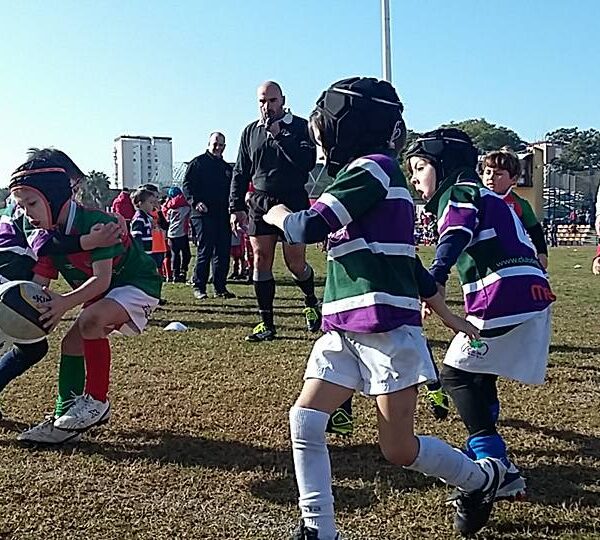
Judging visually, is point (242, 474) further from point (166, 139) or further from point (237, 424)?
point (166, 139)

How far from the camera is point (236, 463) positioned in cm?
410

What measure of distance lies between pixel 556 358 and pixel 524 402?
5.33 feet

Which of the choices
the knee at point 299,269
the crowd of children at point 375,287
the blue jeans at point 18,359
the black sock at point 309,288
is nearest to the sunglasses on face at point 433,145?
the crowd of children at point 375,287

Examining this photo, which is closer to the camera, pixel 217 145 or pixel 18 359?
pixel 18 359

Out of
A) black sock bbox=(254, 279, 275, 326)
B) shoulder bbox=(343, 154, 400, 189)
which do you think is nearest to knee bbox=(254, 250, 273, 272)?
black sock bbox=(254, 279, 275, 326)

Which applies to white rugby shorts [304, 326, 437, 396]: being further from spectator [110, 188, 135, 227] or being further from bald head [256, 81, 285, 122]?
spectator [110, 188, 135, 227]

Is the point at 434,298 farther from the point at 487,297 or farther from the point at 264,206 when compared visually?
the point at 264,206

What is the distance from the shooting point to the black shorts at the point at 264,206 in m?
7.10

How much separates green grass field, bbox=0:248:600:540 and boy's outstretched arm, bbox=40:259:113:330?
0.70 meters

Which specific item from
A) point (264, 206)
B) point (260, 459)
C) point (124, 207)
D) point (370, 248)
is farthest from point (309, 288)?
point (124, 207)

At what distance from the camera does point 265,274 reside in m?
7.43

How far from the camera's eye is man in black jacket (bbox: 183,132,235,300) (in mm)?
11445

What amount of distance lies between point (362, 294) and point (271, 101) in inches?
170

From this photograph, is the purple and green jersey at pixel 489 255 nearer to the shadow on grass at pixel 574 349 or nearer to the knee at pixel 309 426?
the knee at pixel 309 426
